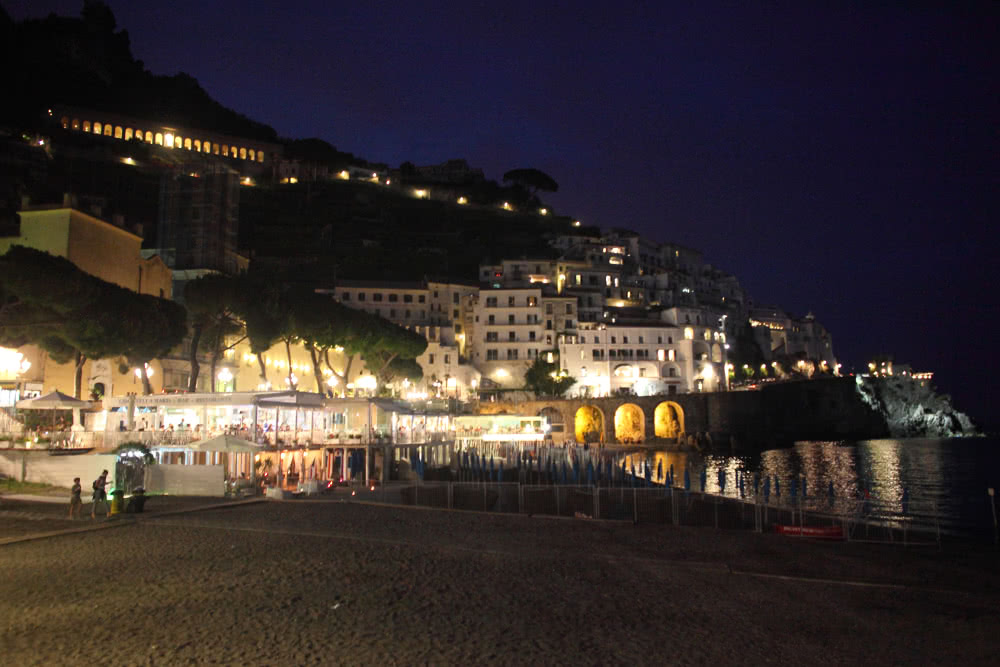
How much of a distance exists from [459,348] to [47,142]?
207ft

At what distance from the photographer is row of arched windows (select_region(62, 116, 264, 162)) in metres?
106

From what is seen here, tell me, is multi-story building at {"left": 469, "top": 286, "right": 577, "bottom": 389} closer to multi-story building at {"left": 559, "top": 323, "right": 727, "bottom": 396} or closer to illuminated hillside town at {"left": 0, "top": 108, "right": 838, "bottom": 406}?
illuminated hillside town at {"left": 0, "top": 108, "right": 838, "bottom": 406}

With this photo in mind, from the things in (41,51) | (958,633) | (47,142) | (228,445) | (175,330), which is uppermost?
(41,51)

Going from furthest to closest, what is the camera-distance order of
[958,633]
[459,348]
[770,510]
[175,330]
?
[459,348] < [175,330] < [770,510] < [958,633]

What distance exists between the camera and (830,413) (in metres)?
91.7

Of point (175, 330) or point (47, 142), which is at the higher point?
point (47, 142)

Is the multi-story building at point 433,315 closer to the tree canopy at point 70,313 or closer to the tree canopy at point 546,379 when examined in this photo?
the tree canopy at point 546,379

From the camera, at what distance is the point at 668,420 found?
260 ft

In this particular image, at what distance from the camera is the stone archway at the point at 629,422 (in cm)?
7794

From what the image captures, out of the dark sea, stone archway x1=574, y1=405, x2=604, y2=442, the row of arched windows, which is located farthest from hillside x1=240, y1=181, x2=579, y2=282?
the dark sea

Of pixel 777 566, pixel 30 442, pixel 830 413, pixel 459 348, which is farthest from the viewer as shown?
pixel 830 413

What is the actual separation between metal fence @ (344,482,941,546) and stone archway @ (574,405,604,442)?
137 feet

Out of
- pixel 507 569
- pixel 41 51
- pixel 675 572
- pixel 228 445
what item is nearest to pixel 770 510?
pixel 675 572

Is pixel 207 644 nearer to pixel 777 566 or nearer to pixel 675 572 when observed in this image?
pixel 675 572
